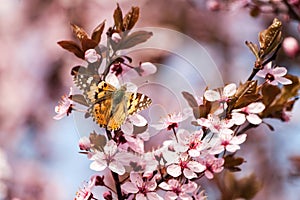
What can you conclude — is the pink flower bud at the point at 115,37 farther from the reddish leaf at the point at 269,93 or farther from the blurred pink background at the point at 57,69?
the blurred pink background at the point at 57,69

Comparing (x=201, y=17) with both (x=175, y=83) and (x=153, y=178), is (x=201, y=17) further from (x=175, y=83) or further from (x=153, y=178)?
(x=153, y=178)

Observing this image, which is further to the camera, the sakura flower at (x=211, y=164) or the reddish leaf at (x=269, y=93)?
the reddish leaf at (x=269, y=93)

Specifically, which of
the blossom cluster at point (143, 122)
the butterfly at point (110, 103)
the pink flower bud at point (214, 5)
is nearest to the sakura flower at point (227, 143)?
the blossom cluster at point (143, 122)

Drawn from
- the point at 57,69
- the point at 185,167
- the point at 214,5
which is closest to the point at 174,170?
the point at 185,167

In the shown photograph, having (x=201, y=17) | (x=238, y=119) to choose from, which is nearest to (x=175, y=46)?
(x=201, y=17)

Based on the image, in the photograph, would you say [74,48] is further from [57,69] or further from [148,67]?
[57,69]

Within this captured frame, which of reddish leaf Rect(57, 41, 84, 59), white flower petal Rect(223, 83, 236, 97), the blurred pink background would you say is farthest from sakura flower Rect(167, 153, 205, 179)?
the blurred pink background
